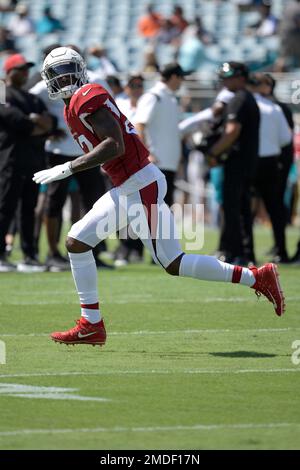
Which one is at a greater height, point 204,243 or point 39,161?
point 39,161

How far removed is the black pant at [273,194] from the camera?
46.8ft

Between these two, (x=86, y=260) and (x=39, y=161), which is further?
(x=39, y=161)

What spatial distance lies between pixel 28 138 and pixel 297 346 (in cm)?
526

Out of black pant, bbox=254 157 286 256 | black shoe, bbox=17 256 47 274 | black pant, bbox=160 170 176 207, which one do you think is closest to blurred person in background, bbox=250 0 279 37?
black pant, bbox=254 157 286 256

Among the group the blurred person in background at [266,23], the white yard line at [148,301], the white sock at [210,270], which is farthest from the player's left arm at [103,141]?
the blurred person in background at [266,23]

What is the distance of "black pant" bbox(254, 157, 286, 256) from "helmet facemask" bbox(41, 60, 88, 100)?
21.3 feet

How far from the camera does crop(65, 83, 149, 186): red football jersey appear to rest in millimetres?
7695

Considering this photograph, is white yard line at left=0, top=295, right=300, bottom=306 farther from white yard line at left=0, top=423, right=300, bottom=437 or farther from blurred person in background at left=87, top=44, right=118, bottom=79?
blurred person in background at left=87, top=44, right=118, bottom=79

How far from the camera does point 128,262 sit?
1433cm

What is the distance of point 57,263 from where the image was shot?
13320mm

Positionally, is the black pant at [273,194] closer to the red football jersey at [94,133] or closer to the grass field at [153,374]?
the grass field at [153,374]
